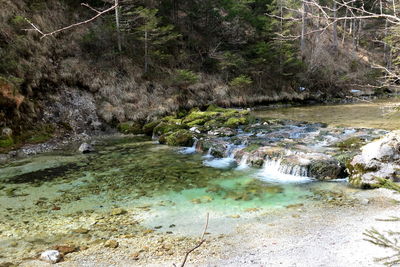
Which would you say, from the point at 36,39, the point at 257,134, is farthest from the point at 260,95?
the point at 36,39

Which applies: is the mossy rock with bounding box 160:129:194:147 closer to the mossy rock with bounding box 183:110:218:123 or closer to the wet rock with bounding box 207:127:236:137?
the wet rock with bounding box 207:127:236:137

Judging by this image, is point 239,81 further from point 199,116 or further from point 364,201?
point 364,201

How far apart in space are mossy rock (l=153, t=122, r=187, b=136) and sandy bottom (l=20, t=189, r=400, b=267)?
30.9 feet

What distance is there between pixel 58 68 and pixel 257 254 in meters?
16.8

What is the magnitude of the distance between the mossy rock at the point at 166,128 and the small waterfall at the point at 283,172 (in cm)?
663

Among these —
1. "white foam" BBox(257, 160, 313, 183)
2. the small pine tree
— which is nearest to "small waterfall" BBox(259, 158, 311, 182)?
"white foam" BBox(257, 160, 313, 183)

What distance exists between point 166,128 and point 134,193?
790cm

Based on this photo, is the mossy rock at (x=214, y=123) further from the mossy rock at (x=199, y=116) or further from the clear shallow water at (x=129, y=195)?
the clear shallow water at (x=129, y=195)

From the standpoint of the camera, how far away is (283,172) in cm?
1005

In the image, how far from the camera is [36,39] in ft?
59.2

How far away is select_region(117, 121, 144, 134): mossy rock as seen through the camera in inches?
682

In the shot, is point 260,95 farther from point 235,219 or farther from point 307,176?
point 235,219

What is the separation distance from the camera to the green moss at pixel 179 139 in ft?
46.8

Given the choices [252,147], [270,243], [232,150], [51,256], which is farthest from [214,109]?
[51,256]
